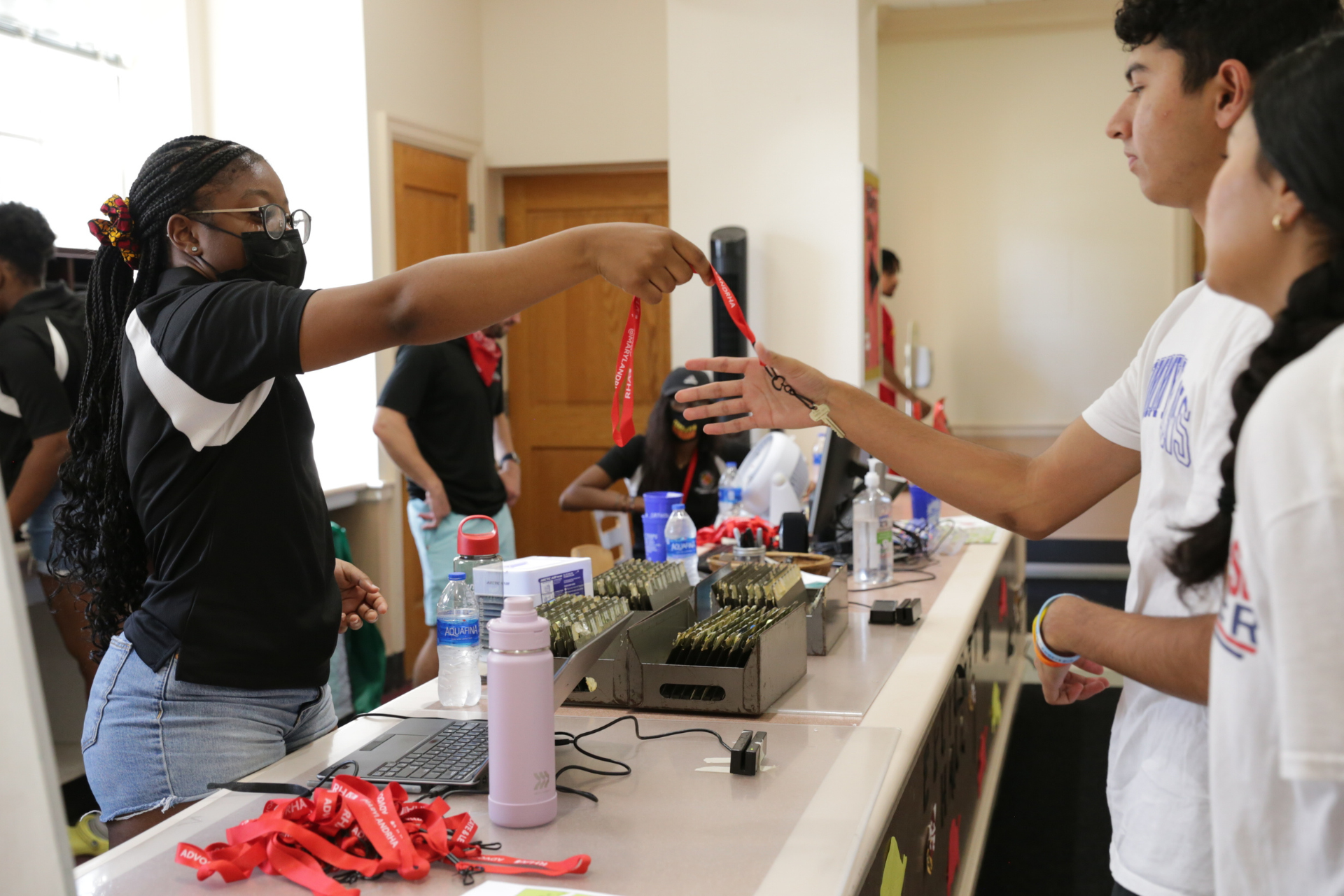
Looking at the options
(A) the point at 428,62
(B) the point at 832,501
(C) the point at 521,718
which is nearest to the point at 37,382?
(B) the point at 832,501

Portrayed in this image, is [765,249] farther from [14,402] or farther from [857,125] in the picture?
[14,402]

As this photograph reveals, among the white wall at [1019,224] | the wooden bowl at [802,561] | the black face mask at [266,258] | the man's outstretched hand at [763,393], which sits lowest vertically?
the wooden bowl at [802,561]

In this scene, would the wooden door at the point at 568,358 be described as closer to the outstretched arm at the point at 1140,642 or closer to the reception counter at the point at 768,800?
the reception counter at the point at 768,800

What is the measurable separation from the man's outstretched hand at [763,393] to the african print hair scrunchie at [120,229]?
0.83m

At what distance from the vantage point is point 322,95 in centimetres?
460

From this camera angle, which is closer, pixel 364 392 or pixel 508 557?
pixel 508 557

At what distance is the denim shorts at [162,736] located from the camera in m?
1.46

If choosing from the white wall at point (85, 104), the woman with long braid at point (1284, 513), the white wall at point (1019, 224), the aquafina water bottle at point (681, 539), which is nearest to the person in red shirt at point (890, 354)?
the white wall at point (1019, 224)

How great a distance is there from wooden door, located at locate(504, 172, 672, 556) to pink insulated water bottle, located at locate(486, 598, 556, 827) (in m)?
4.57

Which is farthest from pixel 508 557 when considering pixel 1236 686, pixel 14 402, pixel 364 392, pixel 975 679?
pixel 1236 686

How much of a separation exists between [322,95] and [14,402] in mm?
1941

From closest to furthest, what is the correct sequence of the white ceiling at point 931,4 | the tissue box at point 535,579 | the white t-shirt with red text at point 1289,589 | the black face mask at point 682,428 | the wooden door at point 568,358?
the white t-shirt with red text at point 1289,589, the tissue box at point 535,579, the black face mask at point 682,428, the wooden door at point 568,358, the white ceiling at point 931,4

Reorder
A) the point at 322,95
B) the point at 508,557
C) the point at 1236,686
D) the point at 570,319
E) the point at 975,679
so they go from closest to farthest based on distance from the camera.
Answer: the point at 1236,686 → the point at 975,679 → the point at 508,557 → the point at 322,95 → the point at 570,319

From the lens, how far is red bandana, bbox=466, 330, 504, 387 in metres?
3.84
